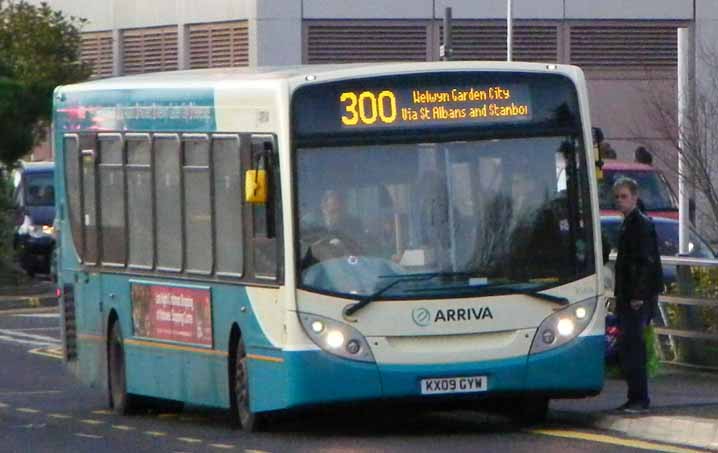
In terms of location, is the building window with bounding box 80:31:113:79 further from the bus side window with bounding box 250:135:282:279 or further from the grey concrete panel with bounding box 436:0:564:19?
the bus side window with bounding box 250:135:282:279

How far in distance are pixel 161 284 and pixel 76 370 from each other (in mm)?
2678

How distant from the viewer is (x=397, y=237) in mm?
13797

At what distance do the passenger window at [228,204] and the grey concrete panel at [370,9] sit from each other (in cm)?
2909

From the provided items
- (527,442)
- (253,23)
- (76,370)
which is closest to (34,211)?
(253,23)

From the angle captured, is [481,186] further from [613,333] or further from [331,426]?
[613,333]

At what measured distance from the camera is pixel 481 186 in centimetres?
1405

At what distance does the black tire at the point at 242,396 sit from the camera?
14359 millimetres

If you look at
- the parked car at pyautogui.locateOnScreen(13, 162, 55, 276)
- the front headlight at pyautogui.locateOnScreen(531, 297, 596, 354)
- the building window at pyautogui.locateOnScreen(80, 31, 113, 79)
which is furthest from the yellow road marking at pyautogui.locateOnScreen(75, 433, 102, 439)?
the building window at pyautogui.locateOnScreen(80, 31, 113, 79)

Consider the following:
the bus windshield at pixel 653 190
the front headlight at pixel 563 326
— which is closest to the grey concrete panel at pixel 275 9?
the bus windshield at pixel 653 190

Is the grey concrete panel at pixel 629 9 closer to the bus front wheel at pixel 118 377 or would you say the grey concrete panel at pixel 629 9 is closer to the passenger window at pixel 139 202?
the bus front wheel at pixel 118 377

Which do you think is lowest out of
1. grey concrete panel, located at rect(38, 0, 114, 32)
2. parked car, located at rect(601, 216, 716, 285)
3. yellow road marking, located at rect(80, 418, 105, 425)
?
yellow road marking, located at rect(80, 418, 105, 425)

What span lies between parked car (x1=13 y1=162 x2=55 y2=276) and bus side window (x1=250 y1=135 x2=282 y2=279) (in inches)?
898

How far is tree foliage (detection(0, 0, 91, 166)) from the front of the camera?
34.8 m

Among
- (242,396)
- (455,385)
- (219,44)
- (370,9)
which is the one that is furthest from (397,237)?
(219,44)
